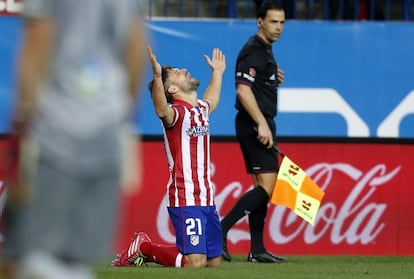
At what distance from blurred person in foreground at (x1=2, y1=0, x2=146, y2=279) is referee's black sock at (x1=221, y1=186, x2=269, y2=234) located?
653 cm

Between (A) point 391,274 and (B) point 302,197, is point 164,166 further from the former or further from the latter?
(A) point 391,274

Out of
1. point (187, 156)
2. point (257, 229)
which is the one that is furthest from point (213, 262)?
point (257, 229)

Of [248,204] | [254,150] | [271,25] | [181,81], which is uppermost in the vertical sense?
[271,25]

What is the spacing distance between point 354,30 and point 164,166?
2332mm

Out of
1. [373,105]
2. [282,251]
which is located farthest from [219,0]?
[282,251]

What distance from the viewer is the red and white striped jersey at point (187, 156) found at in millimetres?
9773

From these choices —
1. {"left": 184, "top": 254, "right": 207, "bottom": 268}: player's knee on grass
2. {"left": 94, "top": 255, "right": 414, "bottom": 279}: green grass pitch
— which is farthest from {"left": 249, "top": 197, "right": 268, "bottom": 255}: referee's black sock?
{"left": 184, "top": 254, "right": 207, "bottom": 268}: player's knee on grass

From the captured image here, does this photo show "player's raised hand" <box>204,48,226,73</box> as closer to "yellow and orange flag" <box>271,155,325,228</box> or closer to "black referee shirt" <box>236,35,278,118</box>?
"black referee shirt" <box>236,35,278,118</box>

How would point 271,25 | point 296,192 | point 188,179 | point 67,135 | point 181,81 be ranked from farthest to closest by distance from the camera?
point 271,25
point 296,192
point 181,81
point 188,179
point 67,135

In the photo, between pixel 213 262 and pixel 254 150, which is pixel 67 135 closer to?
pixel 213 262

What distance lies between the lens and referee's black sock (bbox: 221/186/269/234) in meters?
10.9

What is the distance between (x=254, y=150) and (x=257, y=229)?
2.21 ft

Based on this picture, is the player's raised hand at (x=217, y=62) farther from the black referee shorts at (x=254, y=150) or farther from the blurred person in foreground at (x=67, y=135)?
the blurred person in foreground at (x=67, y=135)

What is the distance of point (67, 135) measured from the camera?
4.29 meters
